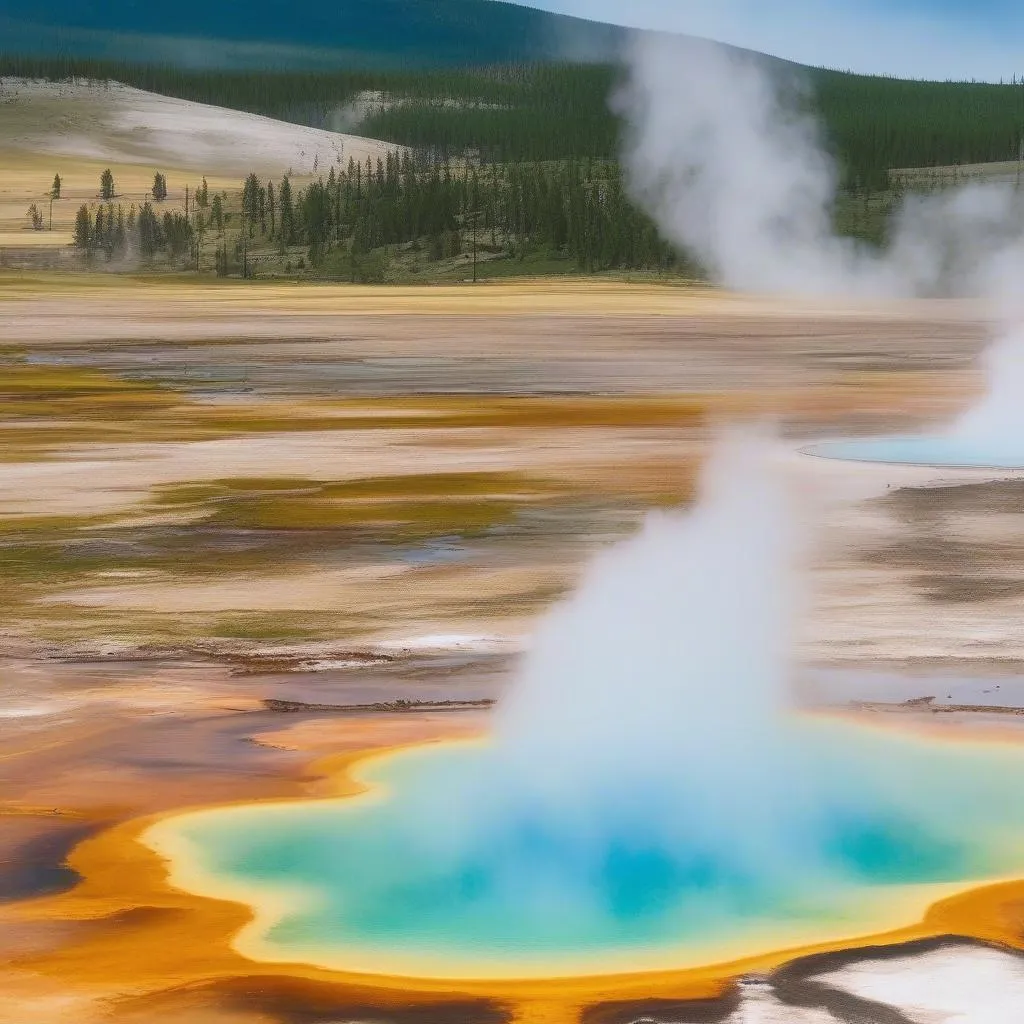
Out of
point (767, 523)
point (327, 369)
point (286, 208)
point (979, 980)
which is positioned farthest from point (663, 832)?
point (286, 208)

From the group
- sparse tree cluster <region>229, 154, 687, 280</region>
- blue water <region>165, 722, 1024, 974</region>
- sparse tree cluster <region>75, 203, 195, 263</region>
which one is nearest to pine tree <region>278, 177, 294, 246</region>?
sparse tree cluster <region>229, 154, 687, 280</region>

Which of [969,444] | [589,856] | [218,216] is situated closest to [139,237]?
[218,216]

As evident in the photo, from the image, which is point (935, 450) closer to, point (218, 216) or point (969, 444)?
point (969, 444)

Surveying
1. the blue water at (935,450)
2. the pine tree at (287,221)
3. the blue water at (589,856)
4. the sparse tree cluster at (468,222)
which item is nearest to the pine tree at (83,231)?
the sparse tree cluster at (468,222)

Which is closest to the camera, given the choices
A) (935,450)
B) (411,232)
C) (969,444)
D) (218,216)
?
(935,450)

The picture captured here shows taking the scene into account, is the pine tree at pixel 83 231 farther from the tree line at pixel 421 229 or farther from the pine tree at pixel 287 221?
the pine tree at pixel 287 221
